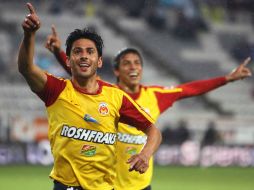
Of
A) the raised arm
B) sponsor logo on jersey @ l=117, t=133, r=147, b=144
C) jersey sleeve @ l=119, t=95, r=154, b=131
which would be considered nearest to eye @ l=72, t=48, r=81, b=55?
the raised arm

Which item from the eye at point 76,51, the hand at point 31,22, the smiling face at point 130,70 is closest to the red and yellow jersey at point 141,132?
the smiling face at point 130,70

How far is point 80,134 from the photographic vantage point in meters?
5.84

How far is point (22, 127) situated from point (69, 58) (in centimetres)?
1540

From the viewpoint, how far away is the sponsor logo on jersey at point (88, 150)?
19.2 feet

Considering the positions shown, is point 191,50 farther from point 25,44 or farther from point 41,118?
point 25,44

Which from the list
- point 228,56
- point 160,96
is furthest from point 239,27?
point 160,96

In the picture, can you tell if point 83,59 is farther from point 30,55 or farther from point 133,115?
point 133,115

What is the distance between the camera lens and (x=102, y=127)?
592 centimetres

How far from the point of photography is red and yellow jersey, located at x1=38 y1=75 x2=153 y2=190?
19.1ft

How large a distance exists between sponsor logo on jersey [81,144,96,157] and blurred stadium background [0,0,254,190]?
9.40m

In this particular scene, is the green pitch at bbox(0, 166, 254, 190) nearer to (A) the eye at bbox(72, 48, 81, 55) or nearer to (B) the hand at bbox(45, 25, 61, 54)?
(B) the hand at bbox(45, 25, 61, 54)

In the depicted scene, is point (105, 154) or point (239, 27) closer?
point (105, 154)

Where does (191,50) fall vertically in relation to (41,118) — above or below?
above

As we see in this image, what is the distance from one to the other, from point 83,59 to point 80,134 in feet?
2.01
